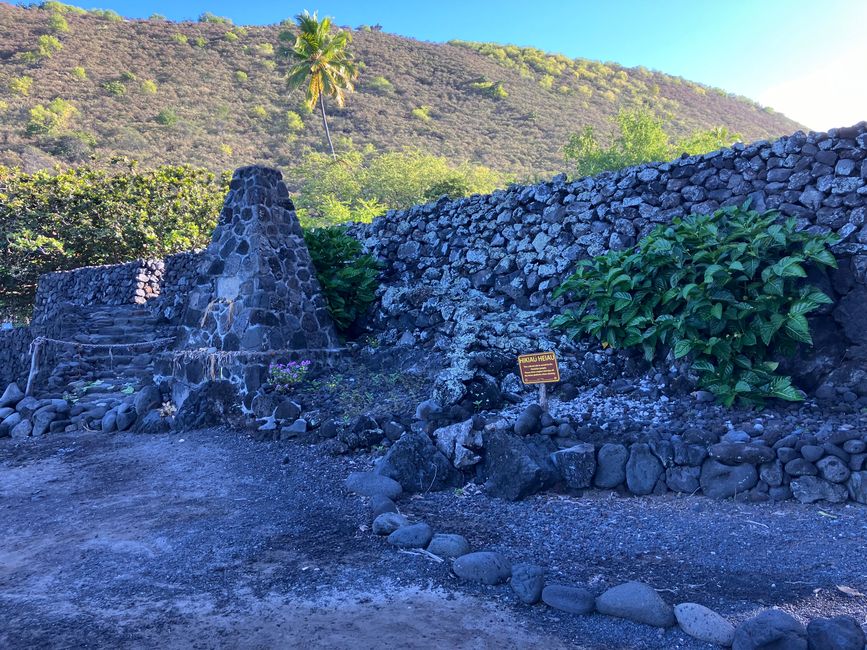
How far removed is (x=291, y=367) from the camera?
26.5ft

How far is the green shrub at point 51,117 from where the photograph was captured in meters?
33.0

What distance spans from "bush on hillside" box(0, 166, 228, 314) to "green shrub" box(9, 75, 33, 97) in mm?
24952

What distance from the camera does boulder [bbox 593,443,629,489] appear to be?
5.09 m

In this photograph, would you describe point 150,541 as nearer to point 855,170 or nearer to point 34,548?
point 34,548

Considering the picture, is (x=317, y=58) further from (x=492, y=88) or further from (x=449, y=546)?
(x=449, y=546)

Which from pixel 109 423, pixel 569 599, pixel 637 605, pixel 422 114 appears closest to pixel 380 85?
pixel 422 114

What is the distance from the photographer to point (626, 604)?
3158 millimetres

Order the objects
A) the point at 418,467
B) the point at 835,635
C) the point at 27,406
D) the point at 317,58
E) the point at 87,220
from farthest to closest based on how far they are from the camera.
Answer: the point at 317,58 → the point at 87,220 → the point at 27,406 → the point at 418,467 → the point at 835,635

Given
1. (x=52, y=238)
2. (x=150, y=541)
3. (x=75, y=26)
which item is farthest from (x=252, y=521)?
(x=75, y=26)

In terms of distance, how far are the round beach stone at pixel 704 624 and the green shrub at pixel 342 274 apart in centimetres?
707

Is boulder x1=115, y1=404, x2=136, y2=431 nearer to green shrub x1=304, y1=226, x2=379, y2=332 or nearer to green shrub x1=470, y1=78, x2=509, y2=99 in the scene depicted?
green shrub x1=304, y1=226, x2=379, y2=332

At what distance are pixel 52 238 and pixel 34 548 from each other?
15462 millimetres

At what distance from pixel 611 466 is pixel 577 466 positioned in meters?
0.28

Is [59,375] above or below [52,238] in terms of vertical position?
below
